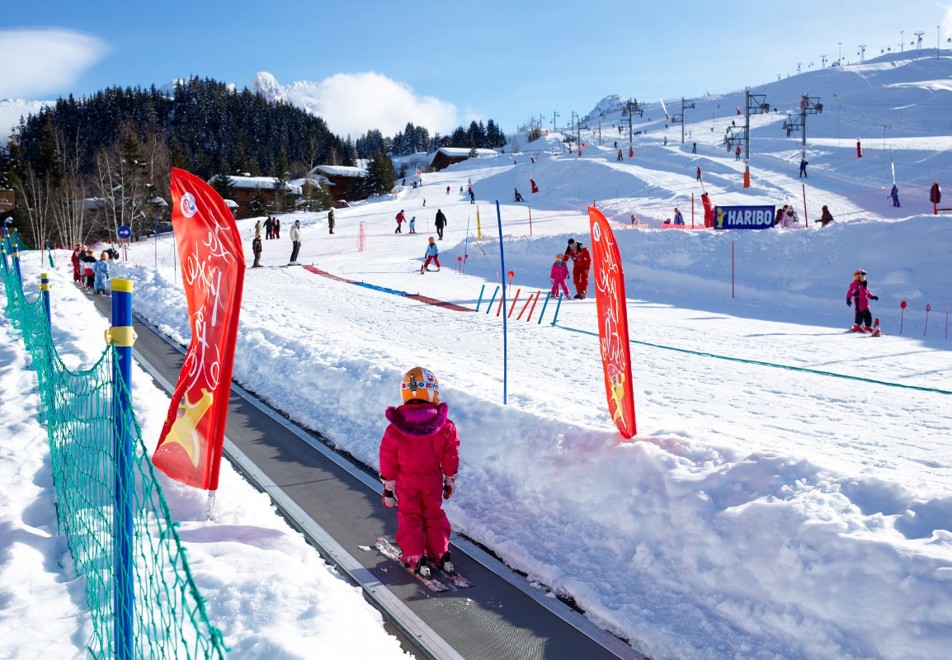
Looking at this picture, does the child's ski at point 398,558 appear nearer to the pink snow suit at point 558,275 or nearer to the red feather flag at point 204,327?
the red feather flag at point 204,327

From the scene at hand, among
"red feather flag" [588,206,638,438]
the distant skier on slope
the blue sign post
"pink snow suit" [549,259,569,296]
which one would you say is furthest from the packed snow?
the distant skier on slope

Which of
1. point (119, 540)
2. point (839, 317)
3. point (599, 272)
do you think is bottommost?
point (839, 317)

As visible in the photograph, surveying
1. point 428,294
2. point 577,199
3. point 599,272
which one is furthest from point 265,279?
point 577,199

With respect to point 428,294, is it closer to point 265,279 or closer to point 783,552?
point 265,279

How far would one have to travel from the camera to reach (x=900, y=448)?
7.74 meters

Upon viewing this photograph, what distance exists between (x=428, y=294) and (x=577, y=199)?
33.6 meters

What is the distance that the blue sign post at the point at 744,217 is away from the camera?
25.9 metres

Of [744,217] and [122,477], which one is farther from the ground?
[744,217]

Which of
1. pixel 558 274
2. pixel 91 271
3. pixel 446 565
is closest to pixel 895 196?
pixel 558 274

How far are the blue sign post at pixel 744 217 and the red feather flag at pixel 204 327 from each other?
2356 cm

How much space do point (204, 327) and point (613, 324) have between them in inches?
138

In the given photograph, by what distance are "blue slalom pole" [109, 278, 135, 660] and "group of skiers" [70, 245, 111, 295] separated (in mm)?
22947

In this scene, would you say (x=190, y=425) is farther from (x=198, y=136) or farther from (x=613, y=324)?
(x=198, y=136)

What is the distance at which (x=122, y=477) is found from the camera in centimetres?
361
